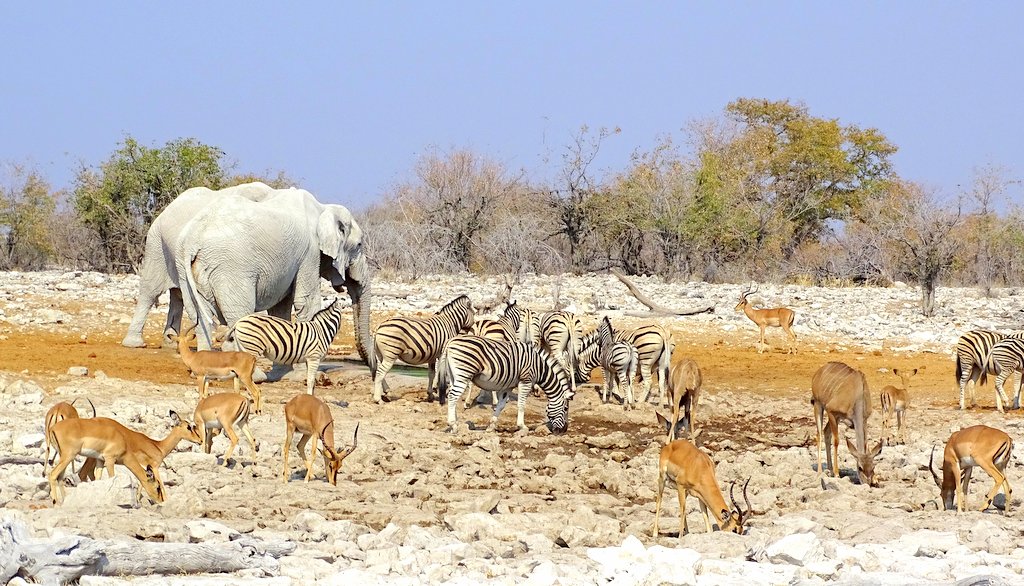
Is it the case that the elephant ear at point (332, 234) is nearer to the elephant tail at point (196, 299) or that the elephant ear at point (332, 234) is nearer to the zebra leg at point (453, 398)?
the elephant tail at point (196, 299)

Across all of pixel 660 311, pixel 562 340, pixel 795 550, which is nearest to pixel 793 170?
pixel 660 311

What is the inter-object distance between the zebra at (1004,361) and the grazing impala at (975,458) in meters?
5.68

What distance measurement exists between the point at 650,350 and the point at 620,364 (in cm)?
87

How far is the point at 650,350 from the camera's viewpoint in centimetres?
1504

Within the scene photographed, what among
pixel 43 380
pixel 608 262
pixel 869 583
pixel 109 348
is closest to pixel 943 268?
pixel 608 262

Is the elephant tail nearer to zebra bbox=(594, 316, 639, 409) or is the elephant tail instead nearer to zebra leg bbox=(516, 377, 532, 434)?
zebra leg bbox=(516, 377, 532, 434)

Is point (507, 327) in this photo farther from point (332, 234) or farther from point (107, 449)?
point (107, 449)

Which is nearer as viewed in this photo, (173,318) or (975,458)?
(975,458)

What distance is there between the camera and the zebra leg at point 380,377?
14039 mm

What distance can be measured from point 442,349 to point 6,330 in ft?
28.4

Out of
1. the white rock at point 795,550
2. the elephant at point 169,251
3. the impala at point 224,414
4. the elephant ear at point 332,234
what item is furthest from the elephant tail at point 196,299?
the white rock at point 795,550

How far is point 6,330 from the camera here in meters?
19.2

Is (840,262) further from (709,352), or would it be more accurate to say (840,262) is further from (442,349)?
(442,349)

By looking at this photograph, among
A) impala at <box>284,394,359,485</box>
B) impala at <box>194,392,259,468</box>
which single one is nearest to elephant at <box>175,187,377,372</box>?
impala at <box>194,392,259,468</box>
